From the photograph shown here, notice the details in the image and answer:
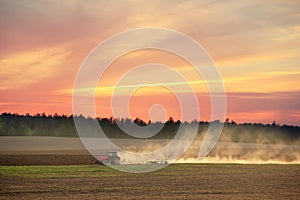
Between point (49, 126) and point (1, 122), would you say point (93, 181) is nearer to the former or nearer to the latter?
point (49, 126)

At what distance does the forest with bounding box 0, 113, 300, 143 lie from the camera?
5017 inches

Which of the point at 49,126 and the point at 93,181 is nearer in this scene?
the point at 93,181

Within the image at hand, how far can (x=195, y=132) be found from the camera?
118 metres

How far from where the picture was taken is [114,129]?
140750 mm

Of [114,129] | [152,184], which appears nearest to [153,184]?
[152,184]

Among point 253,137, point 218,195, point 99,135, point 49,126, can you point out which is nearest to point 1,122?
point 49,126

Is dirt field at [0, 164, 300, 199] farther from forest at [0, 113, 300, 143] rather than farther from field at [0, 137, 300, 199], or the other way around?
forest at [0, 113, 300, 143]

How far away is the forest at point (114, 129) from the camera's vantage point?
5017 inches

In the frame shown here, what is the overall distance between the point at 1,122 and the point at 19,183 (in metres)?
131

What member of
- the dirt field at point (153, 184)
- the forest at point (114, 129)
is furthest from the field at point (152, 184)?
the forest at point (114, 129)

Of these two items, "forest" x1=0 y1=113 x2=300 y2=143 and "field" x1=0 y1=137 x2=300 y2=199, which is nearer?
"field" x1=0 y1=137 x2=300 y2=199

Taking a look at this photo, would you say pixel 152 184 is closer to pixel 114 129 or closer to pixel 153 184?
pixel 153 184

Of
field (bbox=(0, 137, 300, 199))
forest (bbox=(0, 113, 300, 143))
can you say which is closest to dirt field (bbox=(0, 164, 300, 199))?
field (bbox=(0, 137, 300, 199))

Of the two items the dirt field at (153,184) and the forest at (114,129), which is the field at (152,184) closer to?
the dirt field at (153,184)
